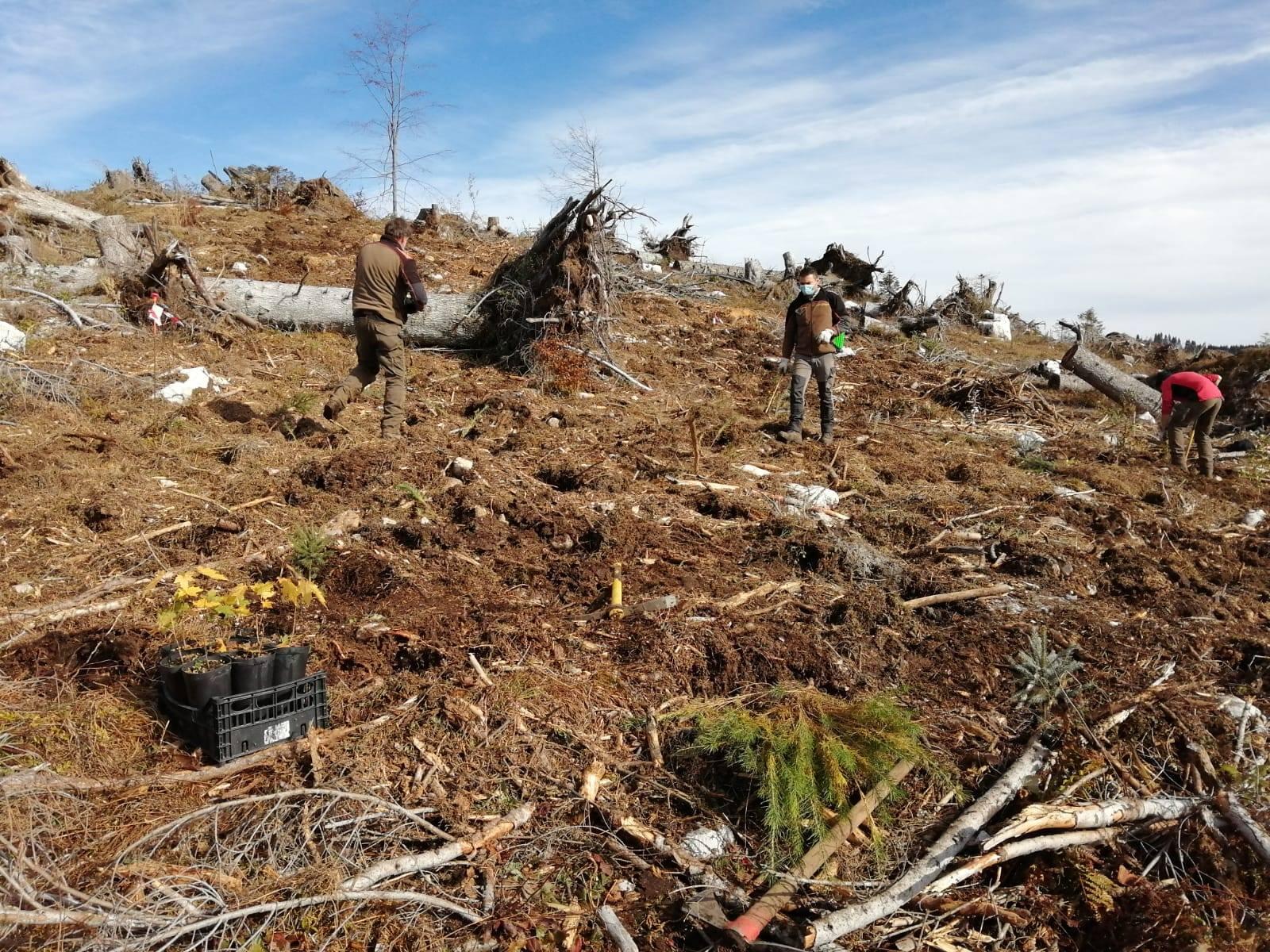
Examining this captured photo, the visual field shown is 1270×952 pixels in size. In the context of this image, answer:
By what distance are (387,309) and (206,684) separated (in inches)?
190

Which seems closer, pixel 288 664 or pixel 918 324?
pixel 288 664

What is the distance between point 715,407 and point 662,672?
5924mm

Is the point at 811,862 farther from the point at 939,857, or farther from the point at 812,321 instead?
the point at 812,321

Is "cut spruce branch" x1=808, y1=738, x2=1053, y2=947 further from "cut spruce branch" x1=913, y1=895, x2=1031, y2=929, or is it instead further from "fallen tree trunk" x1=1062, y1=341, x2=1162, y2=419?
"fallen tree trunk" x1=1062, y1=341, x2=1162, y2=419

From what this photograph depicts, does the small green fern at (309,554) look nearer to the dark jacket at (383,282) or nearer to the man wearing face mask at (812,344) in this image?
the dark jacket at (383,282)

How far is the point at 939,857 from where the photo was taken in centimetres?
295

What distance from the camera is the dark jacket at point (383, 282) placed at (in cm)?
736

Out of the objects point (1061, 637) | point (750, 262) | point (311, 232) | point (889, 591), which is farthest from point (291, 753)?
point (750, 262)

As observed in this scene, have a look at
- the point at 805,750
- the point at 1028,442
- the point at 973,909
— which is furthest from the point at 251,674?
the point at 1028,442

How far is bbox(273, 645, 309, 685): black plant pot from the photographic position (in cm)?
338

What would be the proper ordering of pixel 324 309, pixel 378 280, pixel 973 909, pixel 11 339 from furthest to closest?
pixel 324 309, pixel 11 339, pixel 378 280, pixel 973 909

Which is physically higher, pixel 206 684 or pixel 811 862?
pixel 206 684

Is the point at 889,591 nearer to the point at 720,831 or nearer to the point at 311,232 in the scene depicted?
the point at 720,831

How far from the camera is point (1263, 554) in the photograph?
6273 mm
